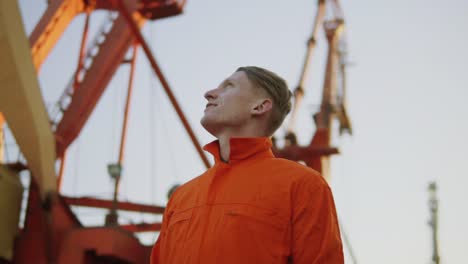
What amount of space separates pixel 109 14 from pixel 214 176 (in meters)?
14.5

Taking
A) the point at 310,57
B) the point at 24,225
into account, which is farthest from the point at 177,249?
the point at 310,57

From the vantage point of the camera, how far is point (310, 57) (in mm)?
20531

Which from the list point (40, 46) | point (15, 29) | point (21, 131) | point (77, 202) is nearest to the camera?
point (15, 29)

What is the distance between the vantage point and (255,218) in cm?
233

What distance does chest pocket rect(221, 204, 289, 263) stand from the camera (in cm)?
228

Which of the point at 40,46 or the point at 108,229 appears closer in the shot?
A: the point at 108,229

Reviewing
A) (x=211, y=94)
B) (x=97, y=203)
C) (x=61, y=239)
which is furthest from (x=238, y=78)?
(x=97, y=203)

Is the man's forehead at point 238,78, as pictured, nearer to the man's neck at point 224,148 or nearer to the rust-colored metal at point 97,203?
the man's neck at point 224,148

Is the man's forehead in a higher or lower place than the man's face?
higher

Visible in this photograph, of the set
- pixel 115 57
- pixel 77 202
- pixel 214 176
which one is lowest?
pixel 77 202

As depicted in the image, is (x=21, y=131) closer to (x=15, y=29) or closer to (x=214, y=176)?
(x=15, y=29)

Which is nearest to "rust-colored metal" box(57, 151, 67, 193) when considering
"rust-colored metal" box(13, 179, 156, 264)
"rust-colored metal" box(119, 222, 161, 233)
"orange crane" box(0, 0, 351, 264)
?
"orange crane" box(0, 0, 351, 264)

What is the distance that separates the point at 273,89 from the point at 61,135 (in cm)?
1228

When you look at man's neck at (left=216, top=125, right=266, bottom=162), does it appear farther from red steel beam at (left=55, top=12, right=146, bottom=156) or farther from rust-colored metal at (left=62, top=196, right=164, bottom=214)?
red steel beam at (left=55, top=12, right=146, bottom=156)
